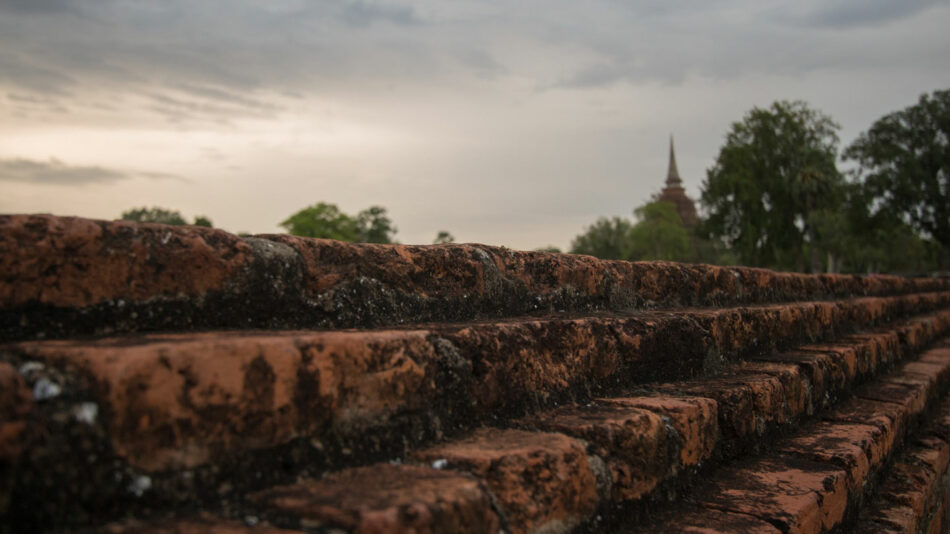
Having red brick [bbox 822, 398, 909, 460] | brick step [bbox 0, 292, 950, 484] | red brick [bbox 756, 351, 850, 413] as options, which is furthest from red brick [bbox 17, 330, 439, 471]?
red brick [bbox 822, 398, 909, 460]

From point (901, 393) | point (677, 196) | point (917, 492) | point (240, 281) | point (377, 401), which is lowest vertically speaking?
point (917, 492)

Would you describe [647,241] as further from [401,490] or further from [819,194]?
[401,490]

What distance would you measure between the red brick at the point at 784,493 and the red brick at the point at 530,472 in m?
0.59

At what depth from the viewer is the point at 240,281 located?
1.61 m

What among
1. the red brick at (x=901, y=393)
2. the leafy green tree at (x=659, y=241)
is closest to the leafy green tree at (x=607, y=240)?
the leafy green tree at (x=659, y=241)

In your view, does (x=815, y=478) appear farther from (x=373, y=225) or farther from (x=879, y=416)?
(x=373, y=225)

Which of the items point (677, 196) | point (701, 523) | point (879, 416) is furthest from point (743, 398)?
point (677, 196)

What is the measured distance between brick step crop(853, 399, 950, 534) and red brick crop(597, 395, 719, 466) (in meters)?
0.82

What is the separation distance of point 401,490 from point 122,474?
46cm

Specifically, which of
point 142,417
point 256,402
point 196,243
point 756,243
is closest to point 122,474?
point 142,417

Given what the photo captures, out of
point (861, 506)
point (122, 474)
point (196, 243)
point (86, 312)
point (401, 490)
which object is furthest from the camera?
point (861, 506)

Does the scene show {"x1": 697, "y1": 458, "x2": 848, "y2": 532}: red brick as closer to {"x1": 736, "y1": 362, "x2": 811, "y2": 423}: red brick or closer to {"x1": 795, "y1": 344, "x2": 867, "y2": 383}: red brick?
{"x1": 736, "y1": 362, "x2": 811, "y2": 423}: red brick

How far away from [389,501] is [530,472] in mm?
399

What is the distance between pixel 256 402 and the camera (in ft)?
4.08
